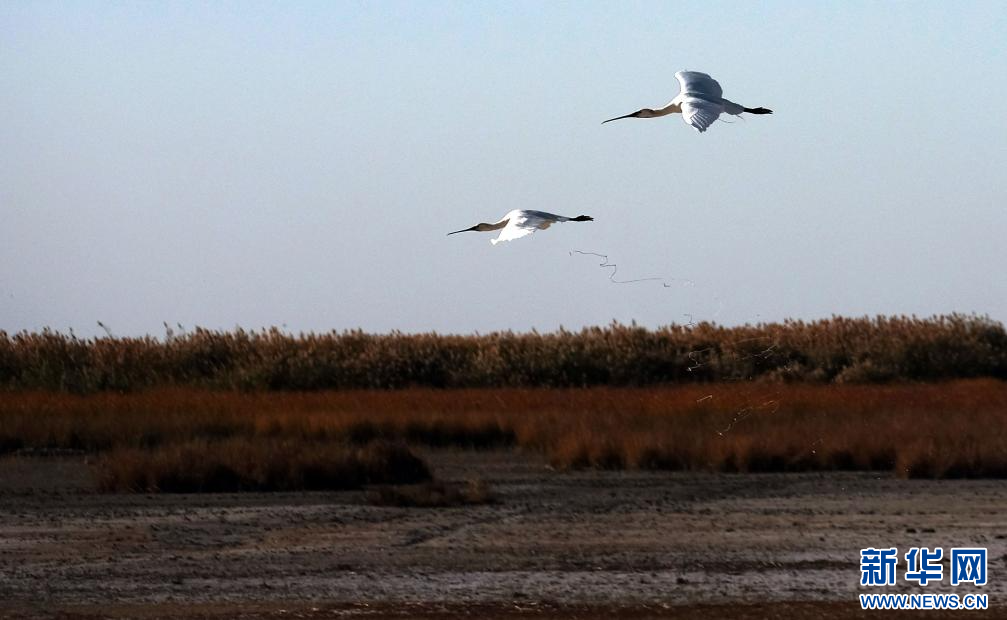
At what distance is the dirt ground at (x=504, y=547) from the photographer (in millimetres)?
10836

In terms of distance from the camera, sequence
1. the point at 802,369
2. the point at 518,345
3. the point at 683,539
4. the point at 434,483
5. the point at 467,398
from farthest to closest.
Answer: the point at 518,345 < the point at 802,369 < the point at 467,398 < the point at 434,483 < the point at 683,539

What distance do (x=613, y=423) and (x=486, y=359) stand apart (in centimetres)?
1248

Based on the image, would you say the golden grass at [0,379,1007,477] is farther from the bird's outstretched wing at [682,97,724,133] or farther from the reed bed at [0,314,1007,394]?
the bird's outstretched wing at [682,97,724,133]

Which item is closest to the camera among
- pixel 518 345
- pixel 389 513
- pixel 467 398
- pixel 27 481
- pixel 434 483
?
pixel 389 513

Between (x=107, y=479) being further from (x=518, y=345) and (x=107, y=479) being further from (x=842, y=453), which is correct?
(x=518, y=345)

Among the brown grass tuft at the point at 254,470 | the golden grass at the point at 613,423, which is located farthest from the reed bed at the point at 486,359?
the brown grass tuft at the point at 254,470

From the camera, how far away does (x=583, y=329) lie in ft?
122

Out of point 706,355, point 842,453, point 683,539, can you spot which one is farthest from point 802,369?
point 683,539

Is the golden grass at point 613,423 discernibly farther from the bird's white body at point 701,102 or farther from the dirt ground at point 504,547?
the bird's white body at point 701,102

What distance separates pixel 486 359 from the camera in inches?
1404

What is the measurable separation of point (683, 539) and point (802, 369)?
20.4 metres

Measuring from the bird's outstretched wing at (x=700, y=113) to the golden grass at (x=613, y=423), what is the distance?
30.4 feet

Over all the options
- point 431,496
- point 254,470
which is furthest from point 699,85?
point 254,470

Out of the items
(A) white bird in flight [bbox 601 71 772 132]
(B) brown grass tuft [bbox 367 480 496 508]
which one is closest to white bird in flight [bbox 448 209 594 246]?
(A) white bird in flight [bbox 601 71 772 132]
